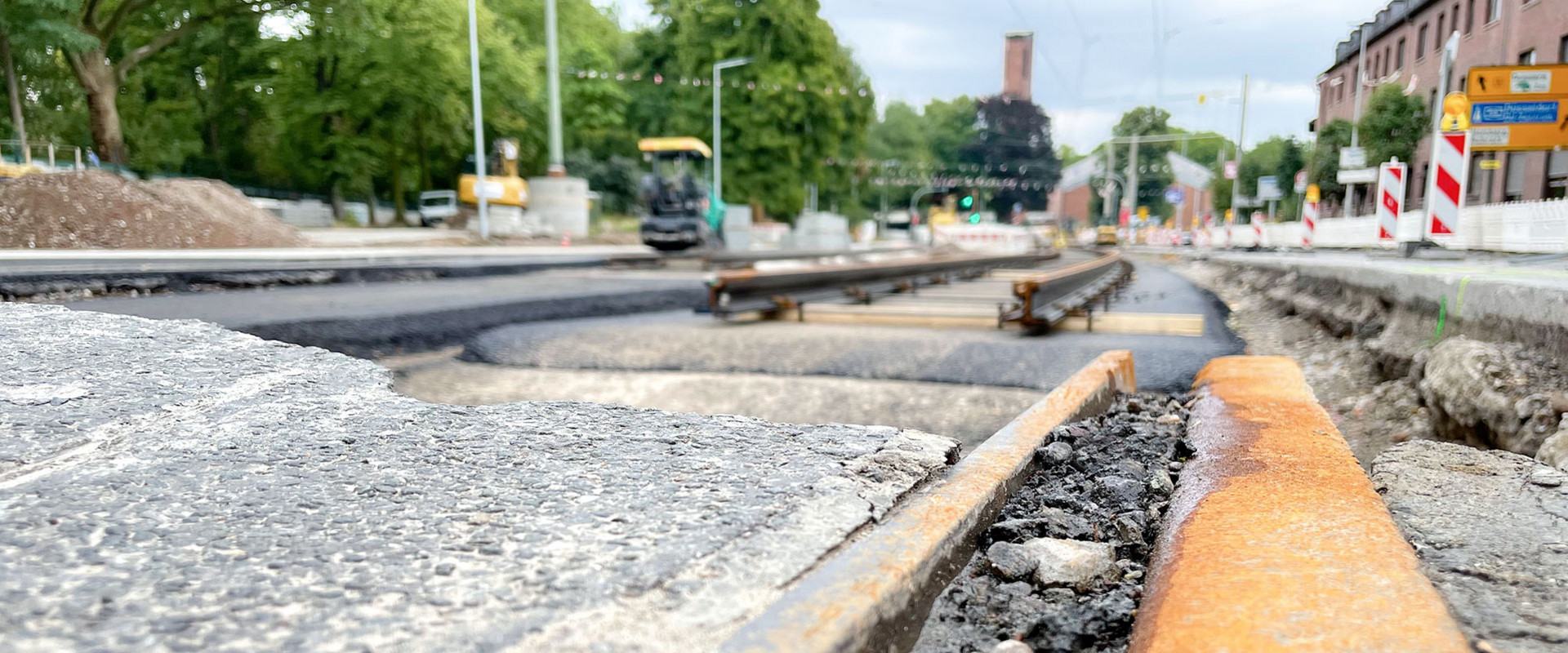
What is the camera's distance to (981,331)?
21.5 feet

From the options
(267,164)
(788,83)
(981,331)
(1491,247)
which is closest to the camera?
(981,331)

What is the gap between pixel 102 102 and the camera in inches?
323

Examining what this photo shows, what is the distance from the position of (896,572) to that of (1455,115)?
1200 centimetres

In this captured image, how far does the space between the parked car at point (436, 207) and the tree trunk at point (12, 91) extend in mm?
22980

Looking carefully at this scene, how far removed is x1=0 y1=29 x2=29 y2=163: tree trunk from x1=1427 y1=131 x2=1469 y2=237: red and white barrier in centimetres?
1409

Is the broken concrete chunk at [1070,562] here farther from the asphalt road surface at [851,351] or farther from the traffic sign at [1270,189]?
the traffic sign at [1270,189]

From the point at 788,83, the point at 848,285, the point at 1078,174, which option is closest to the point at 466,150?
the point at 788,83

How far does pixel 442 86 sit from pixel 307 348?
23766 millimetres

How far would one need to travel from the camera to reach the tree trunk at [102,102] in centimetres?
720

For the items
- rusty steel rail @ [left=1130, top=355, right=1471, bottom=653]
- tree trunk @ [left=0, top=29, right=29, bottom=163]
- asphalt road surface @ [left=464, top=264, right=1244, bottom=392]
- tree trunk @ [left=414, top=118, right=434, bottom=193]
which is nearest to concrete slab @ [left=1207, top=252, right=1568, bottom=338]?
asphalt road surface @ [left=464, top=264, right=1244, bottom=392]

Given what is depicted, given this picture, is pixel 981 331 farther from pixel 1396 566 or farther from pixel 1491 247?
pixel 1491 247

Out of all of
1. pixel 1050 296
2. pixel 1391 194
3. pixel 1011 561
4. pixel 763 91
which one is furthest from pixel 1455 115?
pixel 763 91

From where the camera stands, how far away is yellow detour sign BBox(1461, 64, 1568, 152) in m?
11.2

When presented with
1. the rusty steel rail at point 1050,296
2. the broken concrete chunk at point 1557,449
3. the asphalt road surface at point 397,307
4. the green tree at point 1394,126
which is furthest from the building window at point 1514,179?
the broken concrete chunk at point 1557,449
